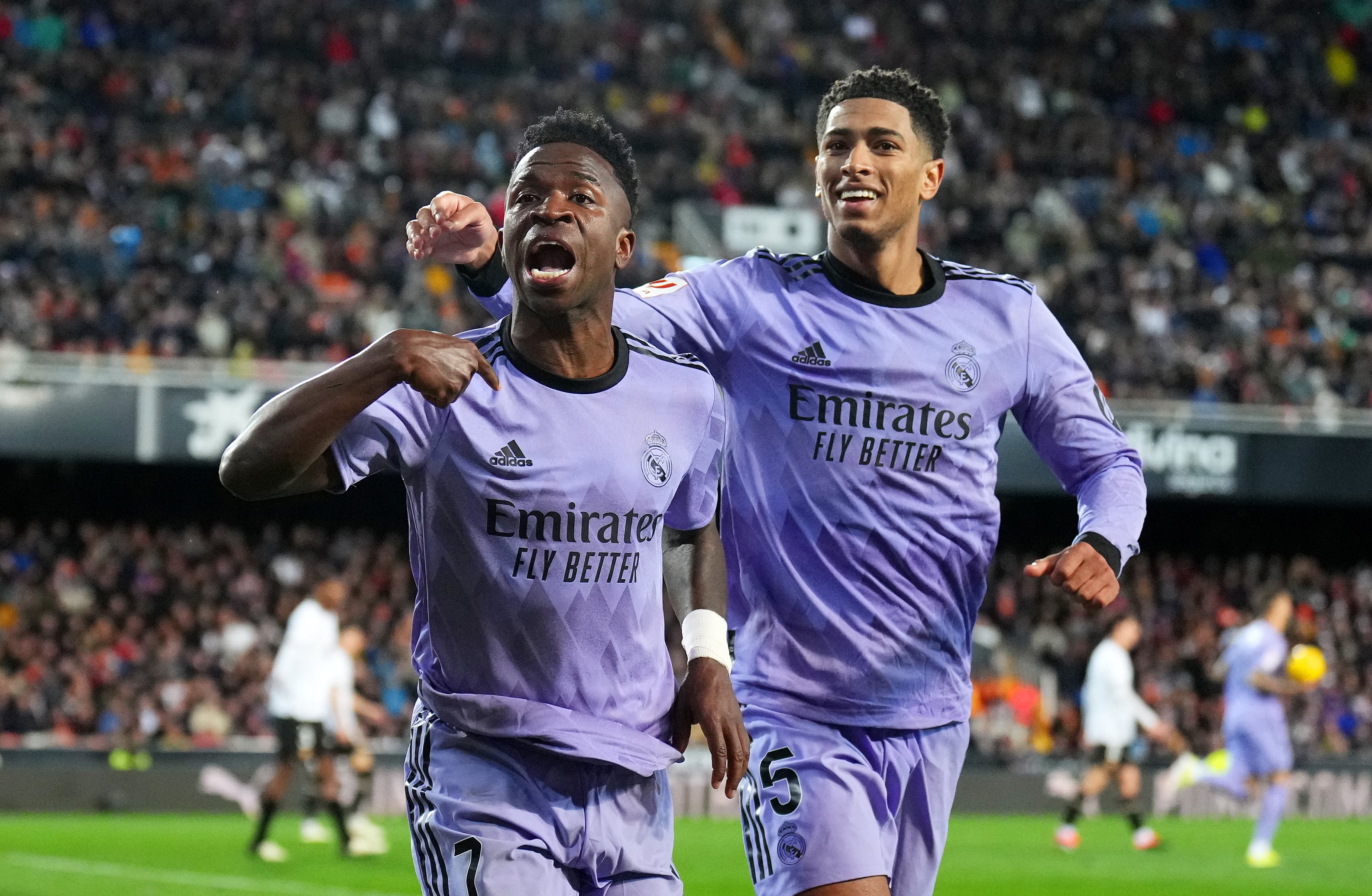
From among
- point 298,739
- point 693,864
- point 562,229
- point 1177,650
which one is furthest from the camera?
point 1177,650

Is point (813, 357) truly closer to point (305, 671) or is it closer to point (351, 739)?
point (305, 671)

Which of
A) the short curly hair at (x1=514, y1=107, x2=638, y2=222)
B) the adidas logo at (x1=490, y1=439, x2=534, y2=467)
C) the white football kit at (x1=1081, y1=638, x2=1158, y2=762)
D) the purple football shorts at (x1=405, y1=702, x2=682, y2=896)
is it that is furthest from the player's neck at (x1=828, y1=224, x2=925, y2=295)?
the white football kit at (x1=1081, y1=638, x2=1158, y2=762)

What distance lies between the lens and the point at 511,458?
12.1 ft

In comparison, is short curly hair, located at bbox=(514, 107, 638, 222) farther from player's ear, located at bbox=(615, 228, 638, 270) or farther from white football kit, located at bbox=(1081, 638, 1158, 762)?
white football kit, located at bbox=(1081, 638, 1158, 762)

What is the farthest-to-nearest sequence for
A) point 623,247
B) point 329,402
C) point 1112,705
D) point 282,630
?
point 282,630
point 1112,705
point 623,247
point 329,402

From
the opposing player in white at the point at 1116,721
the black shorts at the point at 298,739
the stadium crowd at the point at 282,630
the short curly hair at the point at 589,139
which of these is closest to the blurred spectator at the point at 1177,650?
the stadium crowd at the point at 282,630

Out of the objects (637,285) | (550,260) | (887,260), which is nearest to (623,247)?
(550,260)

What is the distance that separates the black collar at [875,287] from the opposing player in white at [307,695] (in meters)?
9.32

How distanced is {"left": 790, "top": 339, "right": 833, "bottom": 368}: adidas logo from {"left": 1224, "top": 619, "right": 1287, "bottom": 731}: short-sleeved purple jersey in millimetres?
11422

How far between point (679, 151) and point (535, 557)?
22616 millimetres

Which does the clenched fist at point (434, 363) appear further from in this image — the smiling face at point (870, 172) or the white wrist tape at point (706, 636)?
the smiling face at point (870, 172)

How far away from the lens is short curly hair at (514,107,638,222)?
398 cm

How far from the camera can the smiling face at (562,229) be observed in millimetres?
3773

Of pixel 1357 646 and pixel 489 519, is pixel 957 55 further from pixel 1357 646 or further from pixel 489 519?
pixel 489 519
